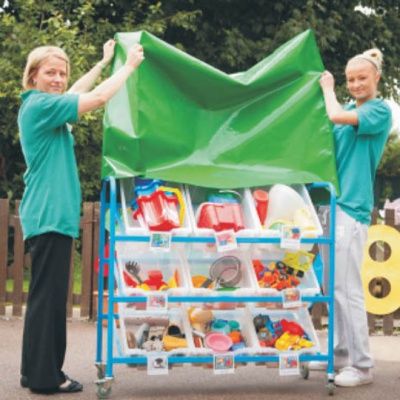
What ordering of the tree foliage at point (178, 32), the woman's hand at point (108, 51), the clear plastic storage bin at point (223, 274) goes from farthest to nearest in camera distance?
the tree foliage at point (178, 32)
the woman's hand at point (108, 51)
the clear plastic storage bin at point (223, 274)

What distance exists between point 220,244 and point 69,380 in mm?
1235

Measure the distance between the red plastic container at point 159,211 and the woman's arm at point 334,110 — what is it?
42.5 inches

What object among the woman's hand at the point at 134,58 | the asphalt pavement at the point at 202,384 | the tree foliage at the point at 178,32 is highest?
the tree foliage at the point at 178,32

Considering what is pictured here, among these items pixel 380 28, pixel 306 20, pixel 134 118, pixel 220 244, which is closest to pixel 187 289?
pixel 220 244

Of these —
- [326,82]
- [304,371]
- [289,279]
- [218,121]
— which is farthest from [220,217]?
[304,371]

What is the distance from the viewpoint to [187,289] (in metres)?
5.11

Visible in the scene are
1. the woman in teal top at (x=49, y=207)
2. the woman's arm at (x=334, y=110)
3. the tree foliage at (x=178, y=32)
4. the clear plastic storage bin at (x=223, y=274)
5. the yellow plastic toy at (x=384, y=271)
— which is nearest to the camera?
the woman in teal top at (x=49, y=207)

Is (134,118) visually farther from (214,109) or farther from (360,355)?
(360,355)

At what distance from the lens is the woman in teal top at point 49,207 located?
514cm

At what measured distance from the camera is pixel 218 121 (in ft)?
18.2

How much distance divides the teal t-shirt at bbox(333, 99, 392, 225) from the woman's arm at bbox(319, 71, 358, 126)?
77 mm

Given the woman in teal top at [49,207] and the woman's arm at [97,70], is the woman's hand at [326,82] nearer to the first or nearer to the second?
the woman in teal top at [49,207]

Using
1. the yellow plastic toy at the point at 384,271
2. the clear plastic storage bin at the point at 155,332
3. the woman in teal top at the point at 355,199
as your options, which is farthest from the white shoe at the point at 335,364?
the yellow plastic toy at the point at 384,271

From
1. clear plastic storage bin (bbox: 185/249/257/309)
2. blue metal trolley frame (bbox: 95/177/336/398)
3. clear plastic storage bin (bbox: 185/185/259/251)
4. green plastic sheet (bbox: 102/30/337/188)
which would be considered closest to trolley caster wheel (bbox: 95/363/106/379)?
blue metal trolley frame (bbox: 95/177/336/398)
